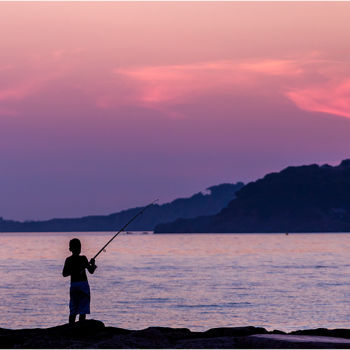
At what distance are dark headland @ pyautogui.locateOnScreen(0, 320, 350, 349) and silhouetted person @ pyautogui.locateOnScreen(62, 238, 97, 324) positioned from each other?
327mm

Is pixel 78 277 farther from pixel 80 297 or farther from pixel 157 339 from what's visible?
pixel 157 339

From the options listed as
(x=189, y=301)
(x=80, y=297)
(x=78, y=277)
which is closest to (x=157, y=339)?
(x=80, y=297)

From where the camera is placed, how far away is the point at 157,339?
11.2 metres

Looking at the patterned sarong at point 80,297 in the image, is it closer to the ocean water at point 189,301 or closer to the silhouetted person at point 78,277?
the silhouetted person at point 78,277

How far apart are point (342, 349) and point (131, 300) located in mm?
28753

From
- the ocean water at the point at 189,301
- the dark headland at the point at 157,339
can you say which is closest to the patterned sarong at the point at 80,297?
the dark headland at the point at 157,339

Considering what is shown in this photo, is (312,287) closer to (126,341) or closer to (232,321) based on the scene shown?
(232,321)

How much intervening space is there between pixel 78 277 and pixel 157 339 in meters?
1.49

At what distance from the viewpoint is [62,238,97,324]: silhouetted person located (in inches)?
455

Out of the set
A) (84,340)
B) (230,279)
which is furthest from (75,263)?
(230,279)

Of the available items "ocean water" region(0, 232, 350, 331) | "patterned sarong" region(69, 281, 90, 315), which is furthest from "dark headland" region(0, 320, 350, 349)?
"ocean water" region(0, 232, 350, 331)

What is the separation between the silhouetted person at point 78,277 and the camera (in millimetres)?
11562

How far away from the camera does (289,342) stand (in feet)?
32.5

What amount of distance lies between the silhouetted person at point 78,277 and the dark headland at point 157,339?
1.07ft
